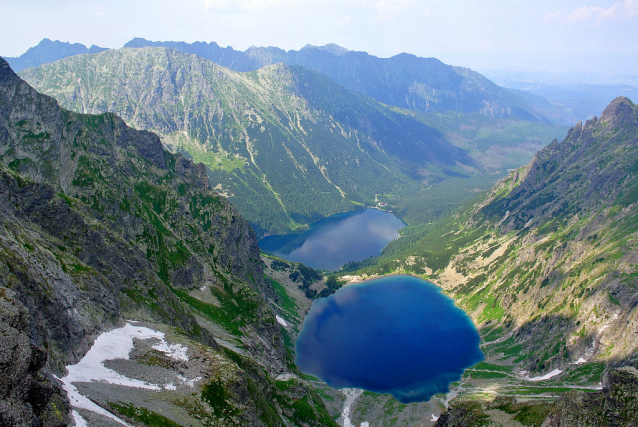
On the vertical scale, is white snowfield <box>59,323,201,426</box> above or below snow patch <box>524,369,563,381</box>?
above

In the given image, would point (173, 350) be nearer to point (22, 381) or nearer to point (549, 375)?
point (22, 381)

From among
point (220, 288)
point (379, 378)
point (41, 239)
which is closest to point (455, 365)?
point (379, 378)

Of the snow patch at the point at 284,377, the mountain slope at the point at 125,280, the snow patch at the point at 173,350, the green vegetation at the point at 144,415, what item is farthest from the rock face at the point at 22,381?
the snow patch at the point at 284,377

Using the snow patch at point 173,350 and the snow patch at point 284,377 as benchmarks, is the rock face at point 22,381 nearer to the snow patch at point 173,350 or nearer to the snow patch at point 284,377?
the snow patch at point 173,350

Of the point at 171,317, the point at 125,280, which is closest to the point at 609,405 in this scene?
the point at 171,317

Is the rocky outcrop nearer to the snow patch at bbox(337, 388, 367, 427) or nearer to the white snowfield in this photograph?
the white snowfield

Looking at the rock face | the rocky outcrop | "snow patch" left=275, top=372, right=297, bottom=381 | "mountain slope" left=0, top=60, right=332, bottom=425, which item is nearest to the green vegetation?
"mountain slope" left=0, top=60, right=332, bottom=425
